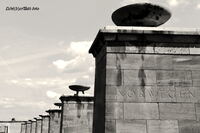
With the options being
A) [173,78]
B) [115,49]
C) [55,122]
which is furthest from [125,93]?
[55,122]

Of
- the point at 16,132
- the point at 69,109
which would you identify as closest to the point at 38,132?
the point at 16,132

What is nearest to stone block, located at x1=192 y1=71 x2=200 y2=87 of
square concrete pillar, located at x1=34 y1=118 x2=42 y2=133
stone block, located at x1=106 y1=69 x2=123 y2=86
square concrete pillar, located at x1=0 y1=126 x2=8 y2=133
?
stone block, located at x1=106 y1=69 x2=123 y2=86

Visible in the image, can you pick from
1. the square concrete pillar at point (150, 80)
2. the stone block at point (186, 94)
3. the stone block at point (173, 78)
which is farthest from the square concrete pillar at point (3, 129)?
the stone block at point (186, 94)

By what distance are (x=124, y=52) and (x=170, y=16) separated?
172 cm

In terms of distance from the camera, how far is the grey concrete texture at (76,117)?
1694 centimetres

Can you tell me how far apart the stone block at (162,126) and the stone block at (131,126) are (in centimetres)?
13

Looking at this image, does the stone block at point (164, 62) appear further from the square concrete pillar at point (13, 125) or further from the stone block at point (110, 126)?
the square concrete pillar at point (13, 125)

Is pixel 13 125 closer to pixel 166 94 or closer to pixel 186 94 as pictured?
pixel 166 94

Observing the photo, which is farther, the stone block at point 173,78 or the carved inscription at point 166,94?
the stone block at point 173,78

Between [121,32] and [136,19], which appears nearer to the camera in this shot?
[121,32]

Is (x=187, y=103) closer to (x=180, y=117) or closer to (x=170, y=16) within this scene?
(x=180, y=117)

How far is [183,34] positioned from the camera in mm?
6410

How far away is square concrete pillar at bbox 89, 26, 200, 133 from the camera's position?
596 cm

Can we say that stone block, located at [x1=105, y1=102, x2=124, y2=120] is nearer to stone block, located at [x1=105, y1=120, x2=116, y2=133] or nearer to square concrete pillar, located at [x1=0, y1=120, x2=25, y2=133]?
stone block, located at [x1=105, y1=120, x2=116, y2=133]
